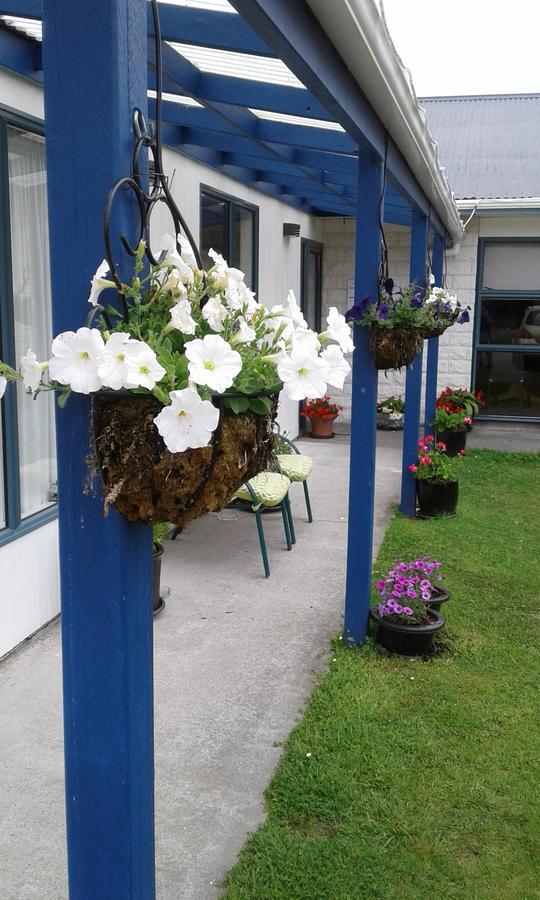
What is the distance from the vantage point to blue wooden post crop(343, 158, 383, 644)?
3865 mm

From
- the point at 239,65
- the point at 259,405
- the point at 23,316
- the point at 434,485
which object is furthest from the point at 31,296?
the point at 434,485

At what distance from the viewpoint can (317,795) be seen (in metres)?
2.88

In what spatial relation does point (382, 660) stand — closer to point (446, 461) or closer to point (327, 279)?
point (446, 461)

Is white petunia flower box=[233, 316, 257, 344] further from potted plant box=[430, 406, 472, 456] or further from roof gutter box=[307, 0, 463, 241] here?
potted plant box=[430, 406, 472, 456]

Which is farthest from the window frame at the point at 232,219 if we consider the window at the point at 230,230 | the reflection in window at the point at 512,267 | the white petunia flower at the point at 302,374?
the white petunia flower at the point at 302,374

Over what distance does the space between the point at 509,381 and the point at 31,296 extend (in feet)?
24.3

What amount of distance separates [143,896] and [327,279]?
949cm

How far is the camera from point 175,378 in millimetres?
1310

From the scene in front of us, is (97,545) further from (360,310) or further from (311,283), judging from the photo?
(311,283)

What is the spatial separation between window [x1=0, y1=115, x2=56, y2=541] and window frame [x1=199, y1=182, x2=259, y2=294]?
6.35 feet

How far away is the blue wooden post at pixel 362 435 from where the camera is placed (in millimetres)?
3865

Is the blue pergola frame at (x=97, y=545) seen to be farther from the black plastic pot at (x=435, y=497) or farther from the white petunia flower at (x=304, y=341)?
the black plastic pot at (x=435, y=497)

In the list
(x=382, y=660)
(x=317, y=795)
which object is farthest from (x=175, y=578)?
(x=317, y=795)

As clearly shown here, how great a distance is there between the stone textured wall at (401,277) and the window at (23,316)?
6.46m
